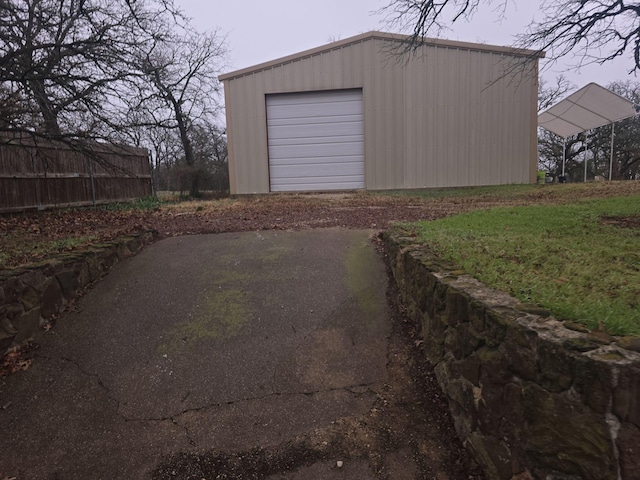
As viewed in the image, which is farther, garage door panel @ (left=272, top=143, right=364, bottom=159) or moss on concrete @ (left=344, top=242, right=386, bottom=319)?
garage door panel @ (left=272, top=143, right=364, bottom=159)

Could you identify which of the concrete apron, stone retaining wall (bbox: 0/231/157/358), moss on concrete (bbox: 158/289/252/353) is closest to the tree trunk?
stone retaining wall (bbox: 0/231/157/358)

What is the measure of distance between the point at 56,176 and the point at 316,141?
8204 millimetres

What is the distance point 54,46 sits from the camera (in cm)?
707

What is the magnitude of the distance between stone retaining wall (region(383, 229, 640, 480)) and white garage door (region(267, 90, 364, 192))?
40.3ft

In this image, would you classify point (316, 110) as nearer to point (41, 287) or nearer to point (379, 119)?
point (379, 119)

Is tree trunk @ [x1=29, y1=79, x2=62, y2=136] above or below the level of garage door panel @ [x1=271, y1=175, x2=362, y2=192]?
above

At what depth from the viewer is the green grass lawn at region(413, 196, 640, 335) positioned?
107 inches

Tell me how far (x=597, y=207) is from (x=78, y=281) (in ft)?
27.0

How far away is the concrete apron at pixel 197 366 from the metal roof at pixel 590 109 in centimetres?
1601

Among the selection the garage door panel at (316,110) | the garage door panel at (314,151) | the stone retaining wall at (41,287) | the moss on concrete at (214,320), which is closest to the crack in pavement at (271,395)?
the moss on concrete at (214,320)

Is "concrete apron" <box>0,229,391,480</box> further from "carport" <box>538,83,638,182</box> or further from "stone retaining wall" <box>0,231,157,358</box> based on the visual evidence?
"carport" <box>538,83,638,182</box>

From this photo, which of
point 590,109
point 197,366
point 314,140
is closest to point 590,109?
point 590,109

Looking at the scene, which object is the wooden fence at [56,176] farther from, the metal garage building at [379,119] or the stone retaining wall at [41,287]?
the metal garage building at [379,119]

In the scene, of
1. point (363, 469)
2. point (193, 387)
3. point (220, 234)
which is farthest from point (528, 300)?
point (220, 234)
